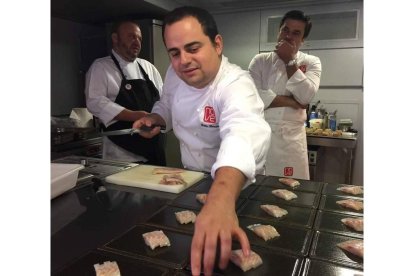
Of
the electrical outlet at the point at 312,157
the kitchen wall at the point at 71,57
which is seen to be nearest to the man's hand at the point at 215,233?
the electrical outlet at the point at 312,157

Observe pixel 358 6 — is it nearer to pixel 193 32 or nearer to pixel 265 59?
pixel 265 59

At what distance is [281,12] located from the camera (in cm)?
276

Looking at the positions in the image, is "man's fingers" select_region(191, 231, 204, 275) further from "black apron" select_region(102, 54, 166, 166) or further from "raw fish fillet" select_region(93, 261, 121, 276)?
"black apron" select_region(102, 54, 166, 166)

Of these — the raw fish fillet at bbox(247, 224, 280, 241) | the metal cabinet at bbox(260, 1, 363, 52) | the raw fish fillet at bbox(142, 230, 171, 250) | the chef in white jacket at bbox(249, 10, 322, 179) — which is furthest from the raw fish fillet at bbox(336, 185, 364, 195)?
the metal cabinet at bbox(260, 1, 363, 52)

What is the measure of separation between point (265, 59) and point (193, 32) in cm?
106

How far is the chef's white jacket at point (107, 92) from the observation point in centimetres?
180

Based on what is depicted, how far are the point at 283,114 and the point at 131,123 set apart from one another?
2.98 ft

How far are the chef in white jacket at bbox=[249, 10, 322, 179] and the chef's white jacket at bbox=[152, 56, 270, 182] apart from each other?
2.31 ft

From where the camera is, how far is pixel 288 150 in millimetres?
1947

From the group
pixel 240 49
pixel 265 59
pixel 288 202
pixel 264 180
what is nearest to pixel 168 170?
pixel 264 180

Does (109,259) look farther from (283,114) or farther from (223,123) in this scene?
(283,114)

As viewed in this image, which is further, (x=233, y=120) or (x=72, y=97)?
(x=72, y=97)

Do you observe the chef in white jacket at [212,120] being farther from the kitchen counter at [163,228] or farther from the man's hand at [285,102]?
the man's hand at [285,102]

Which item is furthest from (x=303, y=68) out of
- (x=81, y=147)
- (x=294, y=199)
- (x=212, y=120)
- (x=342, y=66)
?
(x=81, y=147)
